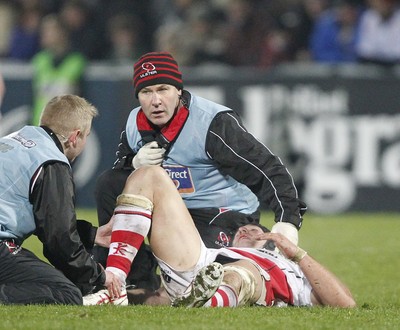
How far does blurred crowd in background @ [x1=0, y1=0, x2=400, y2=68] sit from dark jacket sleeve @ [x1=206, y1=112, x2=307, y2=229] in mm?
7368

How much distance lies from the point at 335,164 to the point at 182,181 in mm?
6613

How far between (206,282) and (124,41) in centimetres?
1029

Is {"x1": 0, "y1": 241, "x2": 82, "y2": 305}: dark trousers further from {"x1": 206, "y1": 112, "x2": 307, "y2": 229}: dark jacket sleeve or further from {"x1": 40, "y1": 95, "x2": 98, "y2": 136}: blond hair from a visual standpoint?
{"x1": 206, "y1": 112, "x2": 307, "y2": 229}: dark jacket sleeve

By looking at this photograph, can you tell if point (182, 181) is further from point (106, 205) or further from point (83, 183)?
point (83, 183)

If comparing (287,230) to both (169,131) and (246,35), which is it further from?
(246,35)

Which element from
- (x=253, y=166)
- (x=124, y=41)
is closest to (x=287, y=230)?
(x=253, y=166)

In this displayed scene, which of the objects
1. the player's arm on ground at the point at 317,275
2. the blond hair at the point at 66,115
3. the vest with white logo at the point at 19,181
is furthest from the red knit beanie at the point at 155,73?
the player's arm on ground at the point at 317,275

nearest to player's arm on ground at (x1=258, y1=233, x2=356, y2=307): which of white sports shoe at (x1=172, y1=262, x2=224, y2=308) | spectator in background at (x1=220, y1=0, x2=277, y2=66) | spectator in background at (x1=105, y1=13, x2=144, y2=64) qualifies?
white sports shoe at (x1=172, y1=262, x2=224, y2=308)

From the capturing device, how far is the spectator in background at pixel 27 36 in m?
17.3

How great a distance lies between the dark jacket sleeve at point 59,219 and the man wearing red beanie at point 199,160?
108 centimetres

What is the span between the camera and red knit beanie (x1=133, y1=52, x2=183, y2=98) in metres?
8.27

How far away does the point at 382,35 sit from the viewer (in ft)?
49.9

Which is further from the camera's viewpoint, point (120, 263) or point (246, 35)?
point (246, 35)

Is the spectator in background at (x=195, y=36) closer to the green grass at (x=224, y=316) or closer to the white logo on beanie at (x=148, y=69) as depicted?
the green grass at (x=224, y=316)
